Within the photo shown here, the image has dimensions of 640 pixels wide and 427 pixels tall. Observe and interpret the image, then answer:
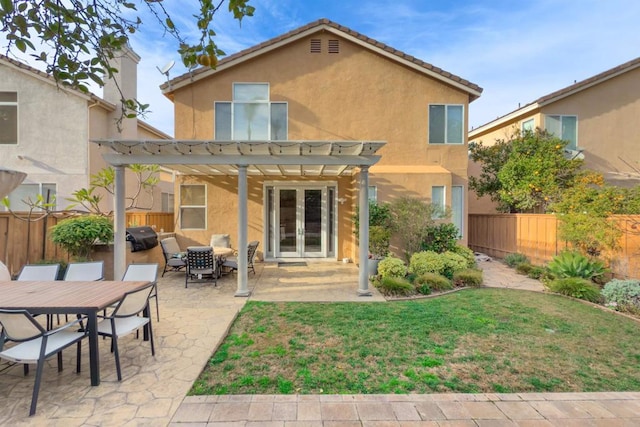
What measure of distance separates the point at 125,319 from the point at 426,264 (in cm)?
740

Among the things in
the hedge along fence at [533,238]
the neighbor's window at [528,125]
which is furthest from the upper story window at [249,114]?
the neighbor's window at [528,125]

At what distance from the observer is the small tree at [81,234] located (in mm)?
8398

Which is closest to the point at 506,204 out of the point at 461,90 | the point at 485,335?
the point at 461,90

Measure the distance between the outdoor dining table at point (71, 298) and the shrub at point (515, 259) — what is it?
12.1 metres

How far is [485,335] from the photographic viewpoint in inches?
209

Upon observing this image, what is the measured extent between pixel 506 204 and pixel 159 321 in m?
14.5

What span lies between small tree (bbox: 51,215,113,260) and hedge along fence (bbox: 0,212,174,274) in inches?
47.9

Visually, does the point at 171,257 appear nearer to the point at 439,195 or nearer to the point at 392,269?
the point at 392,269

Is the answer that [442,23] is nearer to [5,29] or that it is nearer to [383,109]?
[383,109]

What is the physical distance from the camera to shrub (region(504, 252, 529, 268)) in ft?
37.2

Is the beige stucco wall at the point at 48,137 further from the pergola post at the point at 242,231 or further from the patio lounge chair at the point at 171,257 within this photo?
the pergola post at the point at 242,231

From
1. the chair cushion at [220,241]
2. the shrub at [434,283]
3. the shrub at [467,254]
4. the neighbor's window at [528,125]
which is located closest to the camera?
the shrub at [434,283]

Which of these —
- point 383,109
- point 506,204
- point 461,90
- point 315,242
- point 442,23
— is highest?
point 442,23

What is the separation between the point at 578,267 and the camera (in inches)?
332
